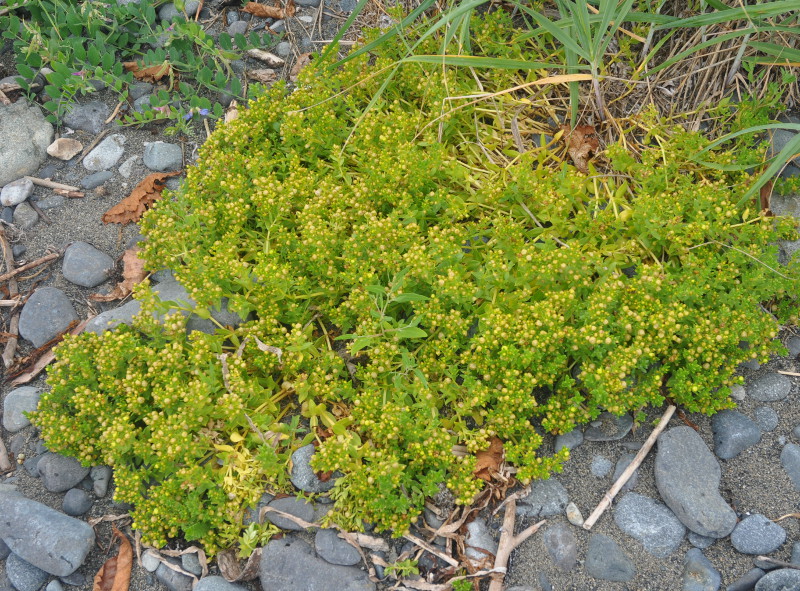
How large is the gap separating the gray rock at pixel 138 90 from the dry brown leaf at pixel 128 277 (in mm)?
1410

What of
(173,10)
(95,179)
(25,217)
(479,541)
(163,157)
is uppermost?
(173,10)

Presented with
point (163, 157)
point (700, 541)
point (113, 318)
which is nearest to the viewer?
point (700, 541)

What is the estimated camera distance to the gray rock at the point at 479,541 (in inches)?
129

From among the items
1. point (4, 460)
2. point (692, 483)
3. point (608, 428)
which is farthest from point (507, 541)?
point (4, 460)

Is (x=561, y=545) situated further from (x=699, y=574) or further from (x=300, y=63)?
(x=300, y=63)

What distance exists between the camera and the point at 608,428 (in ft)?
11.9

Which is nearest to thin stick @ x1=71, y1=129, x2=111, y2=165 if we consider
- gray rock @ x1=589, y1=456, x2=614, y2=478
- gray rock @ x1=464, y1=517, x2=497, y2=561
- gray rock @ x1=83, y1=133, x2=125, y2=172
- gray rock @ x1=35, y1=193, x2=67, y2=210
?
gray rock @ x1=83, y1=133, x2=125, y2=172

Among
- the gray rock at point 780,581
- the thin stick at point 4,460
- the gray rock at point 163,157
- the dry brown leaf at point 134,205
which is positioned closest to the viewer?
the gray rock at point 780,581

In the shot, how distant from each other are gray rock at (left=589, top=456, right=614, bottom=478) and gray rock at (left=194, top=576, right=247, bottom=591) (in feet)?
5.86

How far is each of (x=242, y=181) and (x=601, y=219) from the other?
2.06 m

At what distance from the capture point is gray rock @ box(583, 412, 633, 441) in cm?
360

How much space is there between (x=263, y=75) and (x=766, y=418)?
4068 millimetres

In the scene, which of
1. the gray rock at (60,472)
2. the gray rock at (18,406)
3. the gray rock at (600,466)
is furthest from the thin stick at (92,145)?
the gray rock at (600,466)

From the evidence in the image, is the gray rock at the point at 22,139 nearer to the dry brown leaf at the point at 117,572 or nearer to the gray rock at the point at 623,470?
the dry brown leaf at the point at 117,572
